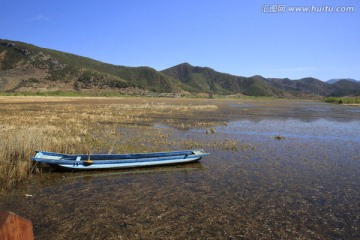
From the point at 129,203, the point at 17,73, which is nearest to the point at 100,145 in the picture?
the point at 129,203

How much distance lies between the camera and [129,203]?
1044 cm

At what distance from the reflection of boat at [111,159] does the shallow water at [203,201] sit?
1.19 ft

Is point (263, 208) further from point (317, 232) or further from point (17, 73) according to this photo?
point (17, 73)

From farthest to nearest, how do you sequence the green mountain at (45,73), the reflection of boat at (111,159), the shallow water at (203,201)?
the green mountain at (45,73), the reflection of boat at (111,159), the shallow water at (203,201)

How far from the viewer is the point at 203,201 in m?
10.8

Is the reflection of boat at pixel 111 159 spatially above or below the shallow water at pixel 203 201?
above

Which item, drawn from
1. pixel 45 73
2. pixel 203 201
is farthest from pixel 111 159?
pixel 45 73

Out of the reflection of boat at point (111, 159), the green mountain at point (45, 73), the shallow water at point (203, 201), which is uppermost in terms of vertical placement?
the green mountain at point (45, 73)

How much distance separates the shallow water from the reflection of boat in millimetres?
362

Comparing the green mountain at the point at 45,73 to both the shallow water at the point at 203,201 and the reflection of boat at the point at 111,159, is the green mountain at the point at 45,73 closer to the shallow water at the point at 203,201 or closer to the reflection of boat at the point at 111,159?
the reflection of boat at the point at 111,159

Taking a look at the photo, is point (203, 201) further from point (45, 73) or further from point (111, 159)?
point (45, 73)

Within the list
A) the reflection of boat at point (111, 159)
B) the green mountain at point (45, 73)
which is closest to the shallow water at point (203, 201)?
the reflection of boat at point (111, 159)

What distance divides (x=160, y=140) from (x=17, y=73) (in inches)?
5627

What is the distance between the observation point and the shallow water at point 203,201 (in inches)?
335
